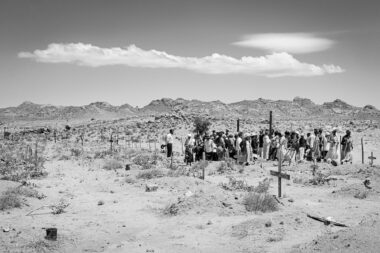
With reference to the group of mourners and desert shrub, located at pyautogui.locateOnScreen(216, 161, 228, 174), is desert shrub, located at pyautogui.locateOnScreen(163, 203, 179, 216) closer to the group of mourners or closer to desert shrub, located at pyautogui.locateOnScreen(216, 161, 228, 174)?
desert shrub, located at pyautogui.locateOnScreen(216, 161, 228, 174)

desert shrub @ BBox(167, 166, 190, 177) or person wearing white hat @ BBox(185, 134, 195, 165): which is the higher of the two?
person wearing white hat @ BBox(185, 134, 195, 165)

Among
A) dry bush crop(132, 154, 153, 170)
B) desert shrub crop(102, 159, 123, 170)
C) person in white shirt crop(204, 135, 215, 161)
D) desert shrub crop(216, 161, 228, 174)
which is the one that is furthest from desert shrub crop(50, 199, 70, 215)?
person in white shirt crop(204, 135, 215, 161)

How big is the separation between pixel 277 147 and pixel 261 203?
29.5ft

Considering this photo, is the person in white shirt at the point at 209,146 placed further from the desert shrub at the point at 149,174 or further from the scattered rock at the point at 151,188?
the scattered rock at the point at 151,188

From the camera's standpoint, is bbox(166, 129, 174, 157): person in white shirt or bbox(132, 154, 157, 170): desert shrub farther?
bbox(166, 129, 174, 157): person in white shirt

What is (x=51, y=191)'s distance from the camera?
14.9 metres

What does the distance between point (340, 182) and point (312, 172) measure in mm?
1929

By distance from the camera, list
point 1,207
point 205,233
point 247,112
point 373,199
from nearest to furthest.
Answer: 1. point 205,233
2. point 1,207
3. point 373,199
4. point 247,112

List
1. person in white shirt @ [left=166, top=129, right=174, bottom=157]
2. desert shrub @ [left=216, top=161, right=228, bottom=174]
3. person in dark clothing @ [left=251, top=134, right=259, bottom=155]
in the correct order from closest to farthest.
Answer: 1. desert shrub @ [left=216, top=161, right=228, bottom=174]
2. person in dark clothing @ [left=251, top=134, right=259, bottom=155]
3. person in white shirt @ [left=166, top=129, right=174, bottom=157]

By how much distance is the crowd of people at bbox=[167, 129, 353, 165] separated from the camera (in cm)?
2006

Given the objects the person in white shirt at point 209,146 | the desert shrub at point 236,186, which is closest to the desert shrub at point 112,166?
the person in white shirt at point 209,146

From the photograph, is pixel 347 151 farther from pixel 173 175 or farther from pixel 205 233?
pixel 205 233

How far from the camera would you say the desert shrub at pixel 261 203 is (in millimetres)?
11648

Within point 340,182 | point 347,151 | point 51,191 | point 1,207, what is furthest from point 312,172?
point 1,207
